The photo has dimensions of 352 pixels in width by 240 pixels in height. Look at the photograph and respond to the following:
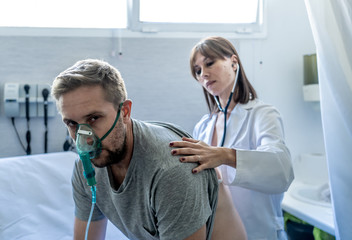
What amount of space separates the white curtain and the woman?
8.0 inches

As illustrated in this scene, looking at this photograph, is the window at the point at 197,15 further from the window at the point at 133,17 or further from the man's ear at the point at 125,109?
the man's ear at the point at 125,109

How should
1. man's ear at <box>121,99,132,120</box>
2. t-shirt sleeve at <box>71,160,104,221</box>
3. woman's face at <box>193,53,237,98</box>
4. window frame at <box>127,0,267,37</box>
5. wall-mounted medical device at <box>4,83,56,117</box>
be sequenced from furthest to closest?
window frame at <box>127,0,267,37</box> → wall-mounted medical device at <box>4,83,56,117</box> → woman's face at <box>193,53,237,98</box> → t-shirt sleeve at <box>71,160,104,221</box> → man's ear at <box>121,99,132,120</box>

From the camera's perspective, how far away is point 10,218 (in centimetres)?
133

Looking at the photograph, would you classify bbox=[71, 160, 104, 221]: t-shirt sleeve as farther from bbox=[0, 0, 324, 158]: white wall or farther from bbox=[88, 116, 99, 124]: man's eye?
bbox=[0, 0, 324, 158]: white wall

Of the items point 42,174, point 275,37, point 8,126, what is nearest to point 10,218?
point 42,174

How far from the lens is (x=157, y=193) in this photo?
89 centimetres

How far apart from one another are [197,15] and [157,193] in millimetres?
1485

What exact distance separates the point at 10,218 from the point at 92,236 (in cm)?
44

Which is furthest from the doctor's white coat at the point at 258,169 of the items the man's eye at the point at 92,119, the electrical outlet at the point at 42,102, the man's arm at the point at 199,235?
the electrical outlet at the point at 42,102

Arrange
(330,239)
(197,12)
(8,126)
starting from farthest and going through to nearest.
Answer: (197,12) → (8,126) → (330,239)

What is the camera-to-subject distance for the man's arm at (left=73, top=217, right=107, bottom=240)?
114cm

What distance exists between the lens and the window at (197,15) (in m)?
1.93

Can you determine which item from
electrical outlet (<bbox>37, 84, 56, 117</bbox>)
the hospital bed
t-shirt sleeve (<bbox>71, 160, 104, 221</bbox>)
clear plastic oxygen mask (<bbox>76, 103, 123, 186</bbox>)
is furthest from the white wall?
clear plastic oxygen mask (<bbox>76, 103, 123, 186</bbox>)

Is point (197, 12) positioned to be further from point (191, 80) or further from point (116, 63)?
point (116, 63)
